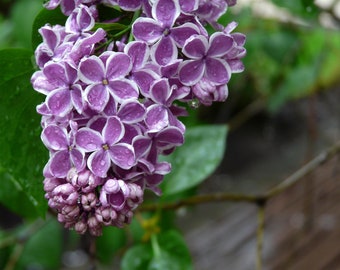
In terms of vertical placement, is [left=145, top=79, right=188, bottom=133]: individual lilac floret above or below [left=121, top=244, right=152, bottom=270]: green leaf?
above

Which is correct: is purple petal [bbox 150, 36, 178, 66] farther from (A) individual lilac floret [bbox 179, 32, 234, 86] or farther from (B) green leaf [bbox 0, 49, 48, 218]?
(B) green leaf [bbox 0, 49, 48, 218]

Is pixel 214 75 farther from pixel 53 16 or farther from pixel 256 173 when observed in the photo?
pixel 256 173

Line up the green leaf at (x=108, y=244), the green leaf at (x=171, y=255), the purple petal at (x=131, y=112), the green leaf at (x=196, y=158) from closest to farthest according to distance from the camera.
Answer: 1. the purple petal at (x=131, y=112)
2. the green leaf at (x=171, y=255)
3. the green leaf at (x=196, y=158)
4. the green leaf at (x=108, y=244)

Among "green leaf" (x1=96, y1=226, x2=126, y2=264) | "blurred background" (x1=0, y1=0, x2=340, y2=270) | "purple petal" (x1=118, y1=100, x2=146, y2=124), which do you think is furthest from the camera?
"blurred background" (x1=0, y1=0, x2=340, y2=270)

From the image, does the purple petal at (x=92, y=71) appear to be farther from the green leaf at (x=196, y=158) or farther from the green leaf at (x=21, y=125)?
the green leaf at (x=196, y=158)

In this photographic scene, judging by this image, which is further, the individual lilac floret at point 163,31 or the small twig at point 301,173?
the small twig at point 301,173

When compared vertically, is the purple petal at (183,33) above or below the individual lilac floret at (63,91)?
below

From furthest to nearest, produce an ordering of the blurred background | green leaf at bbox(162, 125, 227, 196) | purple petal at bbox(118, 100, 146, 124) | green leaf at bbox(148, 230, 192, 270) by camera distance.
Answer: the blurred background < green leaf at bbox(162, 125, 227, 196) < green leaf at bbox(148, 230, 192, 270) < purple petal at bbox(118, 100, 146, 124)

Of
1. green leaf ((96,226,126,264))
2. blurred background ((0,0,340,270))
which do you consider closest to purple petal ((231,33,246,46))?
blurred background ((0,0,340,270))

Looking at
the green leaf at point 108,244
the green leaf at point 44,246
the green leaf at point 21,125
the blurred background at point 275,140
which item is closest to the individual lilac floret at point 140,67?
the green leaf at point 21,125
